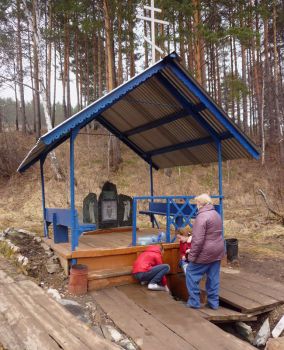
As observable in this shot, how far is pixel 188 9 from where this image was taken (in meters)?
14.3

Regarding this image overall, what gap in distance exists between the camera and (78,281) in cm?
575

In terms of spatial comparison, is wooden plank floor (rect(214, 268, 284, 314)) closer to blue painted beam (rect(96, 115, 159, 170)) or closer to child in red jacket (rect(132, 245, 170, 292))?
child in red jacket (rect(132, 245, 170, 292))

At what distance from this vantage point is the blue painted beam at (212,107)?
6.90 m

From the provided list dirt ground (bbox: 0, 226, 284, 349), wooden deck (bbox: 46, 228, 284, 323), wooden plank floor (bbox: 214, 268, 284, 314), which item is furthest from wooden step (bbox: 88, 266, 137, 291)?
wooden plank floor (bbox: 214, 268, 284, 314)

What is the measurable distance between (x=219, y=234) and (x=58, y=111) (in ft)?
171

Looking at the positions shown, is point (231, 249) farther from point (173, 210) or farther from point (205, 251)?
point (205, 251)

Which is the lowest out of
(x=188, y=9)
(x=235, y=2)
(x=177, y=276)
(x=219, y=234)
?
(x=177, y=276)

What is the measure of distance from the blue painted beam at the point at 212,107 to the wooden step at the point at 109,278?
367 cm

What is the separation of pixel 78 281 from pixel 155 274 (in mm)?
1348

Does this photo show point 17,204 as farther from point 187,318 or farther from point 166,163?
point 187,318

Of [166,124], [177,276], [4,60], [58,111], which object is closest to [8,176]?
[4,60]

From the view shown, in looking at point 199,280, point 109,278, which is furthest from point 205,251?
point 109,278

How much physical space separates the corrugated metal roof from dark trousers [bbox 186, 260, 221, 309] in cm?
325

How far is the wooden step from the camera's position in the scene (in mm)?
6035
